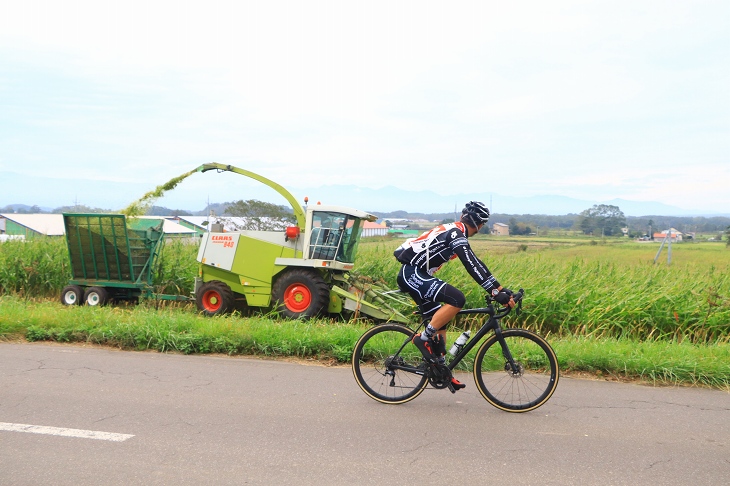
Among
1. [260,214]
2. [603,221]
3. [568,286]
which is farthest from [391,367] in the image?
[603,221]

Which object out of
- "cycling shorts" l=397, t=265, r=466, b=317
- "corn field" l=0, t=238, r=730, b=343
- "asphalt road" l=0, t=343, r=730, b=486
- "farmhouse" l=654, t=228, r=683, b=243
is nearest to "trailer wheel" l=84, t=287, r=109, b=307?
"corn field" l=0, t=238, r=730, b=343

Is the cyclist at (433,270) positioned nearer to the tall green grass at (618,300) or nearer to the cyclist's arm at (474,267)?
the cyclist's arm at (474,267)

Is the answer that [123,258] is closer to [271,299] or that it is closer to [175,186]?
[175,186]

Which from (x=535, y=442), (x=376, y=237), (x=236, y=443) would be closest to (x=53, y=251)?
(x=376, y=237)

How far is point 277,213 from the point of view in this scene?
13.2 meters

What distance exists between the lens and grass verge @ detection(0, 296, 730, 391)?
729cm

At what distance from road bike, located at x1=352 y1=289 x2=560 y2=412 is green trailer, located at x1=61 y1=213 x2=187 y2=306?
24.4ft

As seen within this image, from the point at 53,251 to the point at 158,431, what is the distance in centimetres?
1160

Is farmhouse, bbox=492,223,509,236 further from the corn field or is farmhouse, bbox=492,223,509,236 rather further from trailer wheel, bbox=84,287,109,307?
trailer wheel, bbox=84,287,109,307

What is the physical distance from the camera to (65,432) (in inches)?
202

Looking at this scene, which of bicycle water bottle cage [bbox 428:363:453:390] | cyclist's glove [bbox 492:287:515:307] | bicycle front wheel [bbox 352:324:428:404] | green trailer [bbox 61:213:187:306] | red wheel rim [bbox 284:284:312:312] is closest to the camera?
cyclist's glove [bbox 492:287:515:307]

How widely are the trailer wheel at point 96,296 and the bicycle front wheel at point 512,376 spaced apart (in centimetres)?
929

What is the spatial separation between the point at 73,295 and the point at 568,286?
9893mm

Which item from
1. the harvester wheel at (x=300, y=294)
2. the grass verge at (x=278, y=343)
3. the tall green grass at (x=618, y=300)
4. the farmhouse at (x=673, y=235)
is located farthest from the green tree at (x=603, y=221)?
the harvester wheel at (x=300, y=294)
